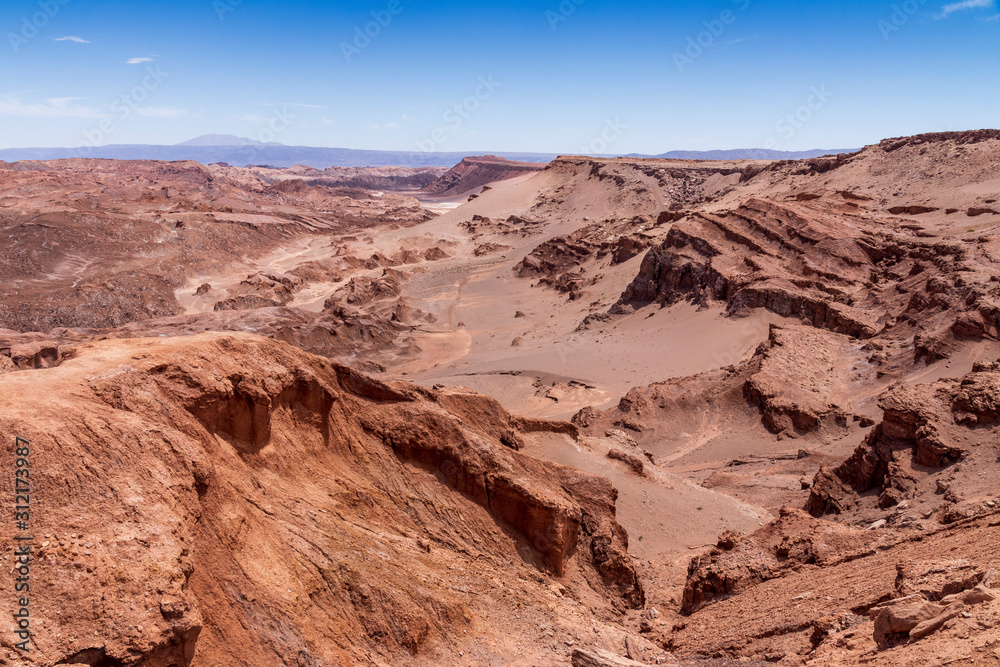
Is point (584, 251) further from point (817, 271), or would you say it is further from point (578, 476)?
point (578, 476)

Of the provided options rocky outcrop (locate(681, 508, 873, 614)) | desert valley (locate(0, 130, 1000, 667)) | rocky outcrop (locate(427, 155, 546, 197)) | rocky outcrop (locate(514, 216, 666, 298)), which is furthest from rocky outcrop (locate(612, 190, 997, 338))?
rocky outcrop (locate(427, 155, 546, 197))

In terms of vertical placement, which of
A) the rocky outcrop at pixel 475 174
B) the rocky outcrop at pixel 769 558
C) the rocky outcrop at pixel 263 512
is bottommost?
the rocky outcrop at pixel 769 558

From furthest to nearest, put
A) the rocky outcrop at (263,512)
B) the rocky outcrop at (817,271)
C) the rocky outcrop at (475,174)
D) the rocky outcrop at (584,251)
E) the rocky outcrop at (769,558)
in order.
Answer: the rocky outcrop at (475,174) → the rocky outcrop at (584,251) → the rocky outcrop at (817,271) → the rocky outcrop at (769,558) → the rocky outcrop at (263,512)

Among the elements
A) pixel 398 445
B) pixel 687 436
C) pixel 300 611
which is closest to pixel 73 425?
pixel 300 611

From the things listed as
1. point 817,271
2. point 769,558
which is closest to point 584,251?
point 817,271

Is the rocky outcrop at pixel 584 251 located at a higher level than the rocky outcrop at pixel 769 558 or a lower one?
higher

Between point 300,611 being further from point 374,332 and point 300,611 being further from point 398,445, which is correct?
point 374,332

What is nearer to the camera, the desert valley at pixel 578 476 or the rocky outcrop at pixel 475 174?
the desert valley at pixel 578 476

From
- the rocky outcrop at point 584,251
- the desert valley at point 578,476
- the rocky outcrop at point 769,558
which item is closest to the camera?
the desert valley at point 578,476

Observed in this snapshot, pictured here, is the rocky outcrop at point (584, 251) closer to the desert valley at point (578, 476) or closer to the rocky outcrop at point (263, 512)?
the desert valley at point (578, 476)

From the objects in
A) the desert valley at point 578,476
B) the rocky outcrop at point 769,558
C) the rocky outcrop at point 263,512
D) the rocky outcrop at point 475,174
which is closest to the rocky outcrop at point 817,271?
the desert valley at point 578,476
